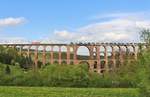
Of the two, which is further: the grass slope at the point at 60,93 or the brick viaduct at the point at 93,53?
Result: the brick viaduct at the point at 93,53

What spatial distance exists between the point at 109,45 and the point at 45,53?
813 inches

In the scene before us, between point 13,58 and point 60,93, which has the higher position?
point 13,58

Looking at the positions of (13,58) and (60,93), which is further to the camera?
(13,58)

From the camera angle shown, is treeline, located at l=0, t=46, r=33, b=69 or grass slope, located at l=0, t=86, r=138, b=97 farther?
treeline, located at l=0, t=46, r=33, b=69

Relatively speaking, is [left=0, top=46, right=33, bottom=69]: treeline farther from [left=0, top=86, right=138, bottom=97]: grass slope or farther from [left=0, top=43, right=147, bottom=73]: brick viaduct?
[left=0, top=86, right=138, bottom=97]: grass slope

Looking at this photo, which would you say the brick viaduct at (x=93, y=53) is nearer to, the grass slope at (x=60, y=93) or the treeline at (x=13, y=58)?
the treeline at (x=13, y=58)

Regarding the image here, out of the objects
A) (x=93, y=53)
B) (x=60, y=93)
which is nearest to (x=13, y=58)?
(x=93, y=53)

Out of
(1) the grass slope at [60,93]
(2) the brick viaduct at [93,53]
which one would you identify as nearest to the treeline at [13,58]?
(2) the brick viaduct at [93,53]

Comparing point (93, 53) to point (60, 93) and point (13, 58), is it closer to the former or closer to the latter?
point (13, 58)

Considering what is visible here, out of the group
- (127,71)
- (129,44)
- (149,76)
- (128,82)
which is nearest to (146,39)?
(149,76)

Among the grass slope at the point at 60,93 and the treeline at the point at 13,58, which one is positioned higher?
the treeline at the point at 13,58

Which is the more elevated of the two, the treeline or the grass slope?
the treeline

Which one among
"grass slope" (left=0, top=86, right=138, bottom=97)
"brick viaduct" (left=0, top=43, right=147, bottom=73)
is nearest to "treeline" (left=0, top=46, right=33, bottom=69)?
"brick viaduct" (left=0, top=43, right=147, bottom=73)

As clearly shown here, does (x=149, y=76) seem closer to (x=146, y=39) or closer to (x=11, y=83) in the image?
(x=146, y=39)
